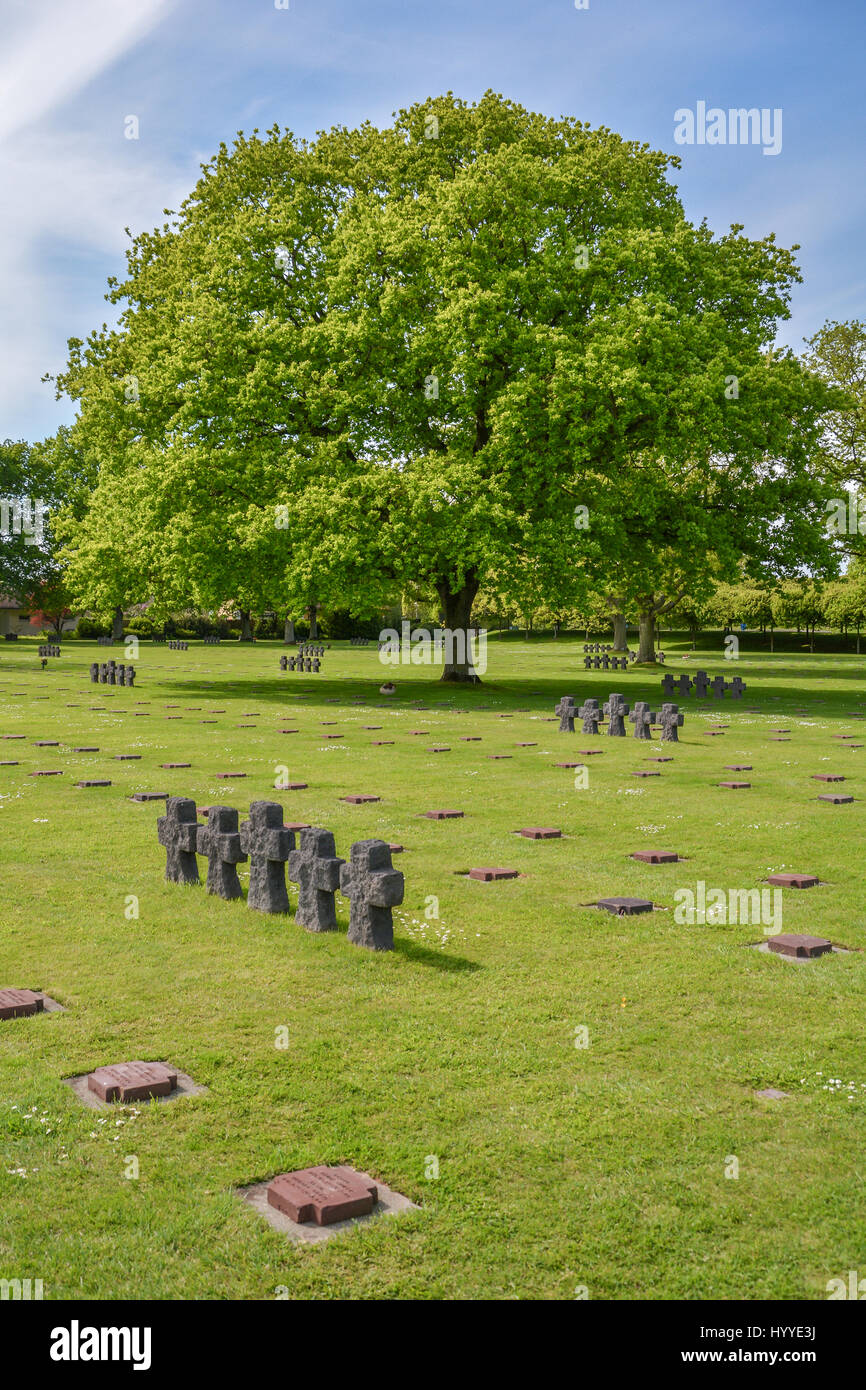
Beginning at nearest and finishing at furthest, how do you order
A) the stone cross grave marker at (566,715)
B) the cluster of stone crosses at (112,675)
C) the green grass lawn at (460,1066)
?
the green grass lawn at (460,1066) → the stone cross grave marker at (566,715) → the cluster of stone crosses at (112,675)

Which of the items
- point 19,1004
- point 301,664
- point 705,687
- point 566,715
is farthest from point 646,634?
point 19,1004

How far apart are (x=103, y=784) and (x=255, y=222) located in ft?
85.4

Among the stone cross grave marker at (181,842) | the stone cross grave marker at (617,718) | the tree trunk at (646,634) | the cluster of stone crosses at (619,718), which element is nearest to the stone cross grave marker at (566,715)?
the cluster of stone crosses at (619,718)

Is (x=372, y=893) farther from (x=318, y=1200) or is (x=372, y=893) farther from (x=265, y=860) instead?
(x=318, y=1200)

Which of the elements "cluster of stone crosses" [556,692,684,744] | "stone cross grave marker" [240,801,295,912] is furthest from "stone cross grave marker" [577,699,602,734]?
"stone cross grave marker" [240,801,295,912]

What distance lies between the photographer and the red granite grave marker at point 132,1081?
16.4 feet

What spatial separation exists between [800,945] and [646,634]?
5090cm

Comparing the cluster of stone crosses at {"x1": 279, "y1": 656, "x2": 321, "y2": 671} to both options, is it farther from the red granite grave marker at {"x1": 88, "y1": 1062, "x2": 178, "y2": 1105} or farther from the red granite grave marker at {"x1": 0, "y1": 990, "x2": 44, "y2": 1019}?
the red granite grave marker at {"x1": 88, "y1": 1062, "x2": 178, "y2": 1105}

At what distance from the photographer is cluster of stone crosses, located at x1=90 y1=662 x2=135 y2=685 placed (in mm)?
38094

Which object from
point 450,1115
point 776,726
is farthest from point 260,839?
point 776,726

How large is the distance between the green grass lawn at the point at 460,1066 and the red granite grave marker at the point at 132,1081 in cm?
17

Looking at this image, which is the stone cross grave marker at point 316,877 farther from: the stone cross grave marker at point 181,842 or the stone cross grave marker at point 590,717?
the stone cross grave marker at point 590,717

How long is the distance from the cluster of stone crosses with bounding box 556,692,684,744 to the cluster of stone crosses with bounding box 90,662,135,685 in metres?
19.9
